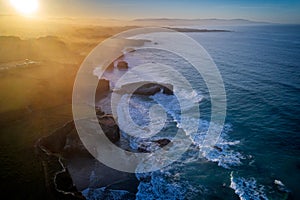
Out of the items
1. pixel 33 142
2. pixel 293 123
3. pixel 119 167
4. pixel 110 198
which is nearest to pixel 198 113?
pixel 293 123

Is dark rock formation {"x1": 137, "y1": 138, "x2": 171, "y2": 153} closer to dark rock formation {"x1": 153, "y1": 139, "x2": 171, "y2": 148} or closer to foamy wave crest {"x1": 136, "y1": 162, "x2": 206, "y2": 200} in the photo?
dark rock formation {"x1": 153, "y1": 139, "x2": 171, "y2": 148}

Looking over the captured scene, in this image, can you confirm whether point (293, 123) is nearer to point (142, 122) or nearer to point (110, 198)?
point (142, 122)

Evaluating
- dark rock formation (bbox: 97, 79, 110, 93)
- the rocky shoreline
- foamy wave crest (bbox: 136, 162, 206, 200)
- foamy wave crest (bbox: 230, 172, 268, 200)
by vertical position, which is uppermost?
dark rock formation (bbox: 97, 79, 110, 93)

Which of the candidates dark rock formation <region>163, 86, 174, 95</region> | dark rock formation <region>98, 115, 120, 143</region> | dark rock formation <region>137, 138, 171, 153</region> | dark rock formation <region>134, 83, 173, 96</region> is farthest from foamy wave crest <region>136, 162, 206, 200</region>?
dark rock formation <region>163, 86, 174, 95</region>

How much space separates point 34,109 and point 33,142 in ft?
25.9

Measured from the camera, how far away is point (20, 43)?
63.0m

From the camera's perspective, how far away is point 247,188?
1684 cm

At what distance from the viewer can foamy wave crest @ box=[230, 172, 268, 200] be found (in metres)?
16.1

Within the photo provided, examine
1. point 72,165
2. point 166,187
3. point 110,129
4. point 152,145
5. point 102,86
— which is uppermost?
point 102,86

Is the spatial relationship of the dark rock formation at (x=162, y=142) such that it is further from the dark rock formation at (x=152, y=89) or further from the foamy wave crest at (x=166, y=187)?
the dark rock formation at (x=152, y=89)

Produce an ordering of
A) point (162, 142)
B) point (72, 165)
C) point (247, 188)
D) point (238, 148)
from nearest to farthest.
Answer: point (247, 188), point (72, 165), point (238, 148), point (162, 142)

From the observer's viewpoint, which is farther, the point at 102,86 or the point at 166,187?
the point at 102,86

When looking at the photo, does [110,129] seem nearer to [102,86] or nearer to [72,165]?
[72,165]

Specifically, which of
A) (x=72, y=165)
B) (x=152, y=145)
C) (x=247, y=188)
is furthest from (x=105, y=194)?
(x=247, y=188)
